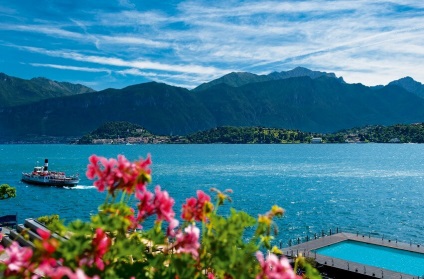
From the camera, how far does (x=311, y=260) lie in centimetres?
3609

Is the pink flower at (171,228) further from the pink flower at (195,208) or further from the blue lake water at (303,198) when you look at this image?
the blue lake water at (303,198)

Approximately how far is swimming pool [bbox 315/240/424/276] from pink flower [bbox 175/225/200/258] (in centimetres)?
4096

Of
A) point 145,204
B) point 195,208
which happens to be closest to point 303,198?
point 195,208

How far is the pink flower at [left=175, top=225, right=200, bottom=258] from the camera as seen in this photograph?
360cm

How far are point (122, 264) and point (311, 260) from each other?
115 feet

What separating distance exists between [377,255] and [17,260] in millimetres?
46680

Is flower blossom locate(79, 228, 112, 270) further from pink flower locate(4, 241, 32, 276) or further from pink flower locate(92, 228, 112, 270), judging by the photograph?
pink flower locate(4, 241, 32, 276)

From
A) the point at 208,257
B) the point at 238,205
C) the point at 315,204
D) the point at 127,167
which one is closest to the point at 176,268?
the point at 208,257

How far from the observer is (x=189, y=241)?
3.67m

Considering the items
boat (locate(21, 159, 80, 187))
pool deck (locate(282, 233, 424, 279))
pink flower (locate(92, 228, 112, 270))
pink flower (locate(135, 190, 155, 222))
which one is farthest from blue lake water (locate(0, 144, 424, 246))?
pink flower (locate(92, 228, 112, 270))

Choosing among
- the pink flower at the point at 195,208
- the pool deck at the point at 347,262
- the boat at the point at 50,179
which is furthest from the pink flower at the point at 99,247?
the boat at the point at 50,179

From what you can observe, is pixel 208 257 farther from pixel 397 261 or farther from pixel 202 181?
pixel 202 181

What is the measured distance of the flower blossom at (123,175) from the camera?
3.48m

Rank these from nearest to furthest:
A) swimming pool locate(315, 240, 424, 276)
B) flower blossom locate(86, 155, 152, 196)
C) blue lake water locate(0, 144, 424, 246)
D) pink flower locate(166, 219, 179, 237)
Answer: flower blossom locate(86, 155, 152, 196), pink flower locate(166, 219, 179, 237), swimming pool locate(315, 240, 424, 276), blue lake water locate(0, 144, 424, 246)
